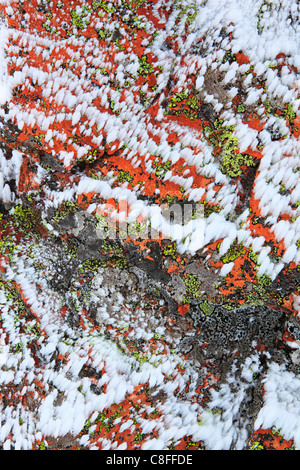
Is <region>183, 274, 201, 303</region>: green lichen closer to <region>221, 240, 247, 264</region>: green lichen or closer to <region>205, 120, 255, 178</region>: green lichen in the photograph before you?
<region>221, 240, 247, 264</region>: green lichen

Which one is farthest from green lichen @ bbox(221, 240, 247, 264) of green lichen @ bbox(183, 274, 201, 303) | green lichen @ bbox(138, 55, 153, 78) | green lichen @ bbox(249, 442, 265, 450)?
green lichen @ bbox(138, 55, 153, 78)

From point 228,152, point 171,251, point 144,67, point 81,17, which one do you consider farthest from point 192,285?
point 81,17

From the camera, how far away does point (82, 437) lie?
7.88 ft

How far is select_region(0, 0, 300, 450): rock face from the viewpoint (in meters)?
2.38

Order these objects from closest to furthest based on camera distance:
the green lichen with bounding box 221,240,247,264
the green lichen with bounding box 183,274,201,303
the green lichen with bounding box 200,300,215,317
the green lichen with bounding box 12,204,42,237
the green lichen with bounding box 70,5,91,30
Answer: the green lichen with bounding box 221,240,247,264, the green lichen with bounding box 183,274,201,303, the green lichen with bounding box 70,5,91,30, the green lichen with bounding box 200,300,215,317, the green lichen with bounding box 12,204,42,237

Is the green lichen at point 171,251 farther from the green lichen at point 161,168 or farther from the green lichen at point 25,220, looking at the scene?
the green lichen at point 25,220

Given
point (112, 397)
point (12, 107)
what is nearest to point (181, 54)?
point (12, 107)

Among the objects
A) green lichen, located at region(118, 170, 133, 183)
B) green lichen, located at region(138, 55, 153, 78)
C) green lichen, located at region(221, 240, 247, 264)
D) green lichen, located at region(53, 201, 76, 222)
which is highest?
green lichen, located at region(138, 55, 153, 78)

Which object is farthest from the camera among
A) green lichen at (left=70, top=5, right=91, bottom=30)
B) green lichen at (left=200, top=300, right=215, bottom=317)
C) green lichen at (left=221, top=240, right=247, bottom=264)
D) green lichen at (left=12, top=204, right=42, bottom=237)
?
green lichen at (left=12, top=204, right=42, bottom=237)

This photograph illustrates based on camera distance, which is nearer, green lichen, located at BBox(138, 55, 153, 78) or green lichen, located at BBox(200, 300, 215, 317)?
green lichen, located at BBox(138, 55, 153, 78)

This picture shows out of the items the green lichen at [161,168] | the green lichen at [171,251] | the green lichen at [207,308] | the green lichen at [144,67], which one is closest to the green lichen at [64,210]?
the green lichen at [161,168]

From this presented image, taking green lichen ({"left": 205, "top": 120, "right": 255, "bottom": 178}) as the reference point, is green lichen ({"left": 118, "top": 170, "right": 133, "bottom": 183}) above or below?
below

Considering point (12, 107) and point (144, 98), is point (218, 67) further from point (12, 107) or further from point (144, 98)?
point (12, 107)
